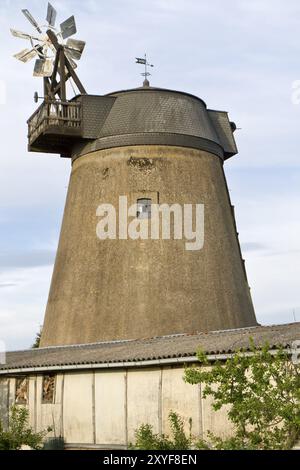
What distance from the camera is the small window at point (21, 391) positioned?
2077cm

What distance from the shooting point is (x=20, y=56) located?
28.9 metres

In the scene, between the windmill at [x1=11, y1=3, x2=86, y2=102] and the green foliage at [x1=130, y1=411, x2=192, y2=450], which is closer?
the green foliage at [x1=130, y1=411, x2=192, y2=450]

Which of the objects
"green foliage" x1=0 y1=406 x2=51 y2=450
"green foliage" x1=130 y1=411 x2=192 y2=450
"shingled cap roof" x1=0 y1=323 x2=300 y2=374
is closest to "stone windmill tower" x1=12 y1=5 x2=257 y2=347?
"shingled cap roof" x1=0 y1=323 x2=300 y2=374

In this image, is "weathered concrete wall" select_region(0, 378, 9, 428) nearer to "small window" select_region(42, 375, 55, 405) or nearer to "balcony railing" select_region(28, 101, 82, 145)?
"small window" select_region(42, 375, 55, 405)

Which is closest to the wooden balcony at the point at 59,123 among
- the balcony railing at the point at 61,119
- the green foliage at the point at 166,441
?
the balcony railing at the point at 61,119

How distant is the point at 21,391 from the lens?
2098 cm

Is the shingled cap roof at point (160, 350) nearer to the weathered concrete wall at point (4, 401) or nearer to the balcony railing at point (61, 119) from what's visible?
the weathered concrete wall at point (4, 401)

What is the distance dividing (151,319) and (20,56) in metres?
11.3

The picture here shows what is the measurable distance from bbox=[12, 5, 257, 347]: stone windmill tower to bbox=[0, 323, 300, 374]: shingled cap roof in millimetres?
1887

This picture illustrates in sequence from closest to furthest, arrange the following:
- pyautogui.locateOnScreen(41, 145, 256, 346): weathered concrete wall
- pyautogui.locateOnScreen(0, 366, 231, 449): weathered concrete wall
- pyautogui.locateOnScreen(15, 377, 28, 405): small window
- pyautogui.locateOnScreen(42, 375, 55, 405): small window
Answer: pyautogui.locateOnScreen(0, 366, 231, 449): weathered concrete wall, pyautogui.locateOnScreen(42, 375, 55, 405): small window, pyautogui.locateOnScreen(15, 377, 28, 405): small window, pyautogui.locateOnScreen(41, 145, 256, 346): weathered concrete wall

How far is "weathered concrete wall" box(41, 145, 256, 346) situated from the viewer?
79.3 ft
